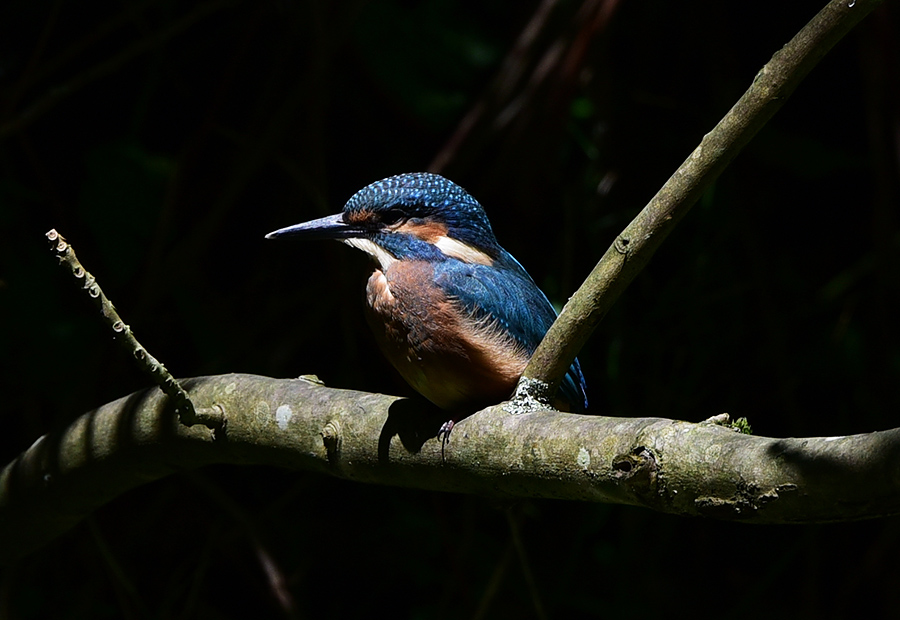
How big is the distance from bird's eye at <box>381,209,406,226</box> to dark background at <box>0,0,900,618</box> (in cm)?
70

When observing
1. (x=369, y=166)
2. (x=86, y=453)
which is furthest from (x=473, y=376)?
(x=369, y=166)

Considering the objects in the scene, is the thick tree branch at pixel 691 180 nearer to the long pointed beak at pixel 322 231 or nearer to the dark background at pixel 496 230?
the long pointed beak at pixel 322 231

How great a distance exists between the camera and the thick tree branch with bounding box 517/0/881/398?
3.50ft

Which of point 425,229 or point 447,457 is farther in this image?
point 425,229

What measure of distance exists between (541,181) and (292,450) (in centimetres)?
127

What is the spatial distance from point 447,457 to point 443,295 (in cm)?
41

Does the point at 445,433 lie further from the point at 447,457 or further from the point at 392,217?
the point at 392,217

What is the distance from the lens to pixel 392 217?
179 centimetres

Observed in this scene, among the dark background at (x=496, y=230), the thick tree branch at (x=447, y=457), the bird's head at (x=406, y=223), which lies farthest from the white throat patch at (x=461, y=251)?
Result: the dark background at (x=496, y=230)

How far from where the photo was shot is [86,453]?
5.52ft

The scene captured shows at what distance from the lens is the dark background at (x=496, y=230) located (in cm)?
250

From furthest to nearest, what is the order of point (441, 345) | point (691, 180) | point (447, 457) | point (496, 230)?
point (496, 230) → point (441, 345) → point (447, 457) → point (691, 180)

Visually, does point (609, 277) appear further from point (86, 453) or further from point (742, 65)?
Answer: point (742, 65)

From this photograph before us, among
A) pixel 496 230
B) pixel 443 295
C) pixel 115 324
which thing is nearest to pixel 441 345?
pixel 443 295
